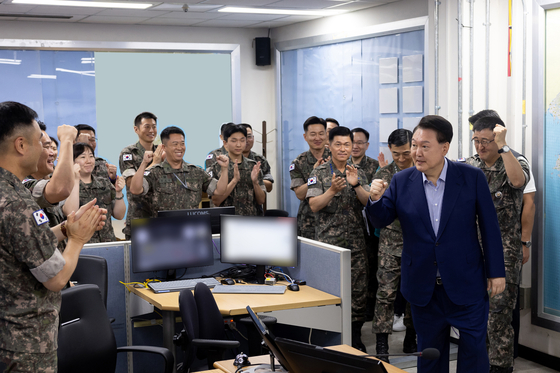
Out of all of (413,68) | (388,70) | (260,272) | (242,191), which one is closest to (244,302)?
(260,272)

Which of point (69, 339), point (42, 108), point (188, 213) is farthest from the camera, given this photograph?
point (42, 108)

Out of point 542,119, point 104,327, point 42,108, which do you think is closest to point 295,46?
point 42,108

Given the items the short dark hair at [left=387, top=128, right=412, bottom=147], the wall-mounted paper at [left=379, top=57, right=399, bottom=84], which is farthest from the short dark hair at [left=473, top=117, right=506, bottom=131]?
the wall-mounted paper at [left=379, top=57, right=399, bottom=84]

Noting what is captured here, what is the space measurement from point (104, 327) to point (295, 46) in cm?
571

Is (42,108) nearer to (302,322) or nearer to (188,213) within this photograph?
(188,213)

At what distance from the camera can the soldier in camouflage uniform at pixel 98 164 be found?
5.09 m

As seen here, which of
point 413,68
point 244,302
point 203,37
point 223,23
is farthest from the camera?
point 203,37

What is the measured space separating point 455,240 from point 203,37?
582 cm

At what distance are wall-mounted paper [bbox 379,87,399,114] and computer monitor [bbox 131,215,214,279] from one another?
299cm

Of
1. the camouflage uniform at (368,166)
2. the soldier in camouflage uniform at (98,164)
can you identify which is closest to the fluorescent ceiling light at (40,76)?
the soldier in camouflage uniform at (98,164)

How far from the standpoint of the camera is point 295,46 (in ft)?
25.3

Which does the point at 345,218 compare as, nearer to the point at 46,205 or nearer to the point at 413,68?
the point at 413,68

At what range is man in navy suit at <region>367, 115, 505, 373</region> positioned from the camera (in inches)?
112

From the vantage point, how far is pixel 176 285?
3736 mm
